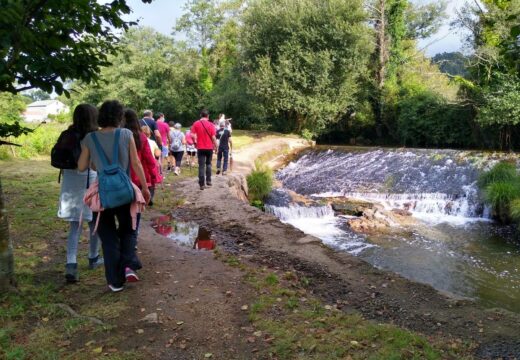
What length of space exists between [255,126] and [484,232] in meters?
20.1

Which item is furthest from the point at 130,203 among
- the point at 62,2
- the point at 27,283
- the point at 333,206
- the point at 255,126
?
the point at 255,126

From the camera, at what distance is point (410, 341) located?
134 inches

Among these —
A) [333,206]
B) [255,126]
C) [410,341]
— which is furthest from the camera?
[255,126]

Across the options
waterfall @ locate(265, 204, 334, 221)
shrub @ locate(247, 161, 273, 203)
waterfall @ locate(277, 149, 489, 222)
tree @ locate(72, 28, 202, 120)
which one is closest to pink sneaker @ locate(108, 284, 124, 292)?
waterfall @ locate(265, 204, 334, 221)

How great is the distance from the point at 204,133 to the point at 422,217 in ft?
22.7

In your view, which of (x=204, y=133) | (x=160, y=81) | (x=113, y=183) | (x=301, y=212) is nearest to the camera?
(x=113, y=183)

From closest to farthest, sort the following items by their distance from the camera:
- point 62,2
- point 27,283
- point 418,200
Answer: point 62,2 < point 27,283 < point 418,200

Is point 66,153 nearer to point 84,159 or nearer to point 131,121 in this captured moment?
point 84,159

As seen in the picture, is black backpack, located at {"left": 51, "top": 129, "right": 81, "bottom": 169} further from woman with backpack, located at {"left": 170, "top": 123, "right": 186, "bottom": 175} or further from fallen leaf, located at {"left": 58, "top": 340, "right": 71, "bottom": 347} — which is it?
woman with backpack, located at {"left": 170, "top": 123, "right": 186, "bottom": 175}

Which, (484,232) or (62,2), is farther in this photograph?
(484,232)

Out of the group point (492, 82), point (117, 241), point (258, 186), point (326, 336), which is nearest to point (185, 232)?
point (117, 241)

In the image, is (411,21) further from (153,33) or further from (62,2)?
(62,2)

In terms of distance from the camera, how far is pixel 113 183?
12.9ft

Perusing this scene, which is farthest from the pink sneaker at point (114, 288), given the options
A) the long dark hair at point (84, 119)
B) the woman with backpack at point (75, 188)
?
the long dark hair at point (84, 119)
